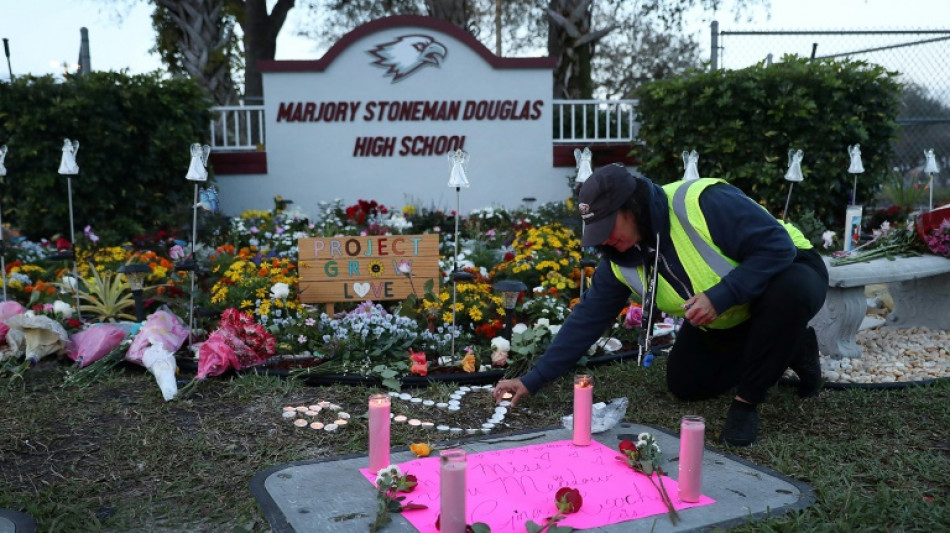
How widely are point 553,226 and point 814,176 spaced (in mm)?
2790

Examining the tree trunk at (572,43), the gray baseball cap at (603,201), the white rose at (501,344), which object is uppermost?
the tree trunk at (572,43)

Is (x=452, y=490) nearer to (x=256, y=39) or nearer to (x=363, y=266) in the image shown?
(x=363, y=266)

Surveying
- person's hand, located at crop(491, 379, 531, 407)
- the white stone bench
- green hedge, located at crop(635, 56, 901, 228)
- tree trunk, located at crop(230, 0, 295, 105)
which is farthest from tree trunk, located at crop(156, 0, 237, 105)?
person's hand, located at crop(491, 379, 531, 407)

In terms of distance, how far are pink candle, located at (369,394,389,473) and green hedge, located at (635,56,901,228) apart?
18.2 feet

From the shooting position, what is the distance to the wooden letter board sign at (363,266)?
14.8 feet

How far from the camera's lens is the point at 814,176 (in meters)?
7.42

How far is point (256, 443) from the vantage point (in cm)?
305

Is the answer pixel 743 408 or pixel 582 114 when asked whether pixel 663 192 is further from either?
pixel 582 114

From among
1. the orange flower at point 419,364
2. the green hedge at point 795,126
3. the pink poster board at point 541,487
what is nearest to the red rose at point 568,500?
the pink poster board at point 541,487

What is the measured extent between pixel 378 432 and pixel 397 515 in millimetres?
374

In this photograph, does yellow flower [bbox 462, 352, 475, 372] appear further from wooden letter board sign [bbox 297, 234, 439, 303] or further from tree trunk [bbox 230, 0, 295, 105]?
tree trunk [bbox 230, 0, 295, 105]

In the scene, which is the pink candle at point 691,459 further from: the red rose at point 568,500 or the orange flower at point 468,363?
the orange flower at point 468,363

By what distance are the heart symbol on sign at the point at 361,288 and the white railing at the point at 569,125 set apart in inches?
195

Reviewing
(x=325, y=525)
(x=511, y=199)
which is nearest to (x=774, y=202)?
(x=511, y=199)
